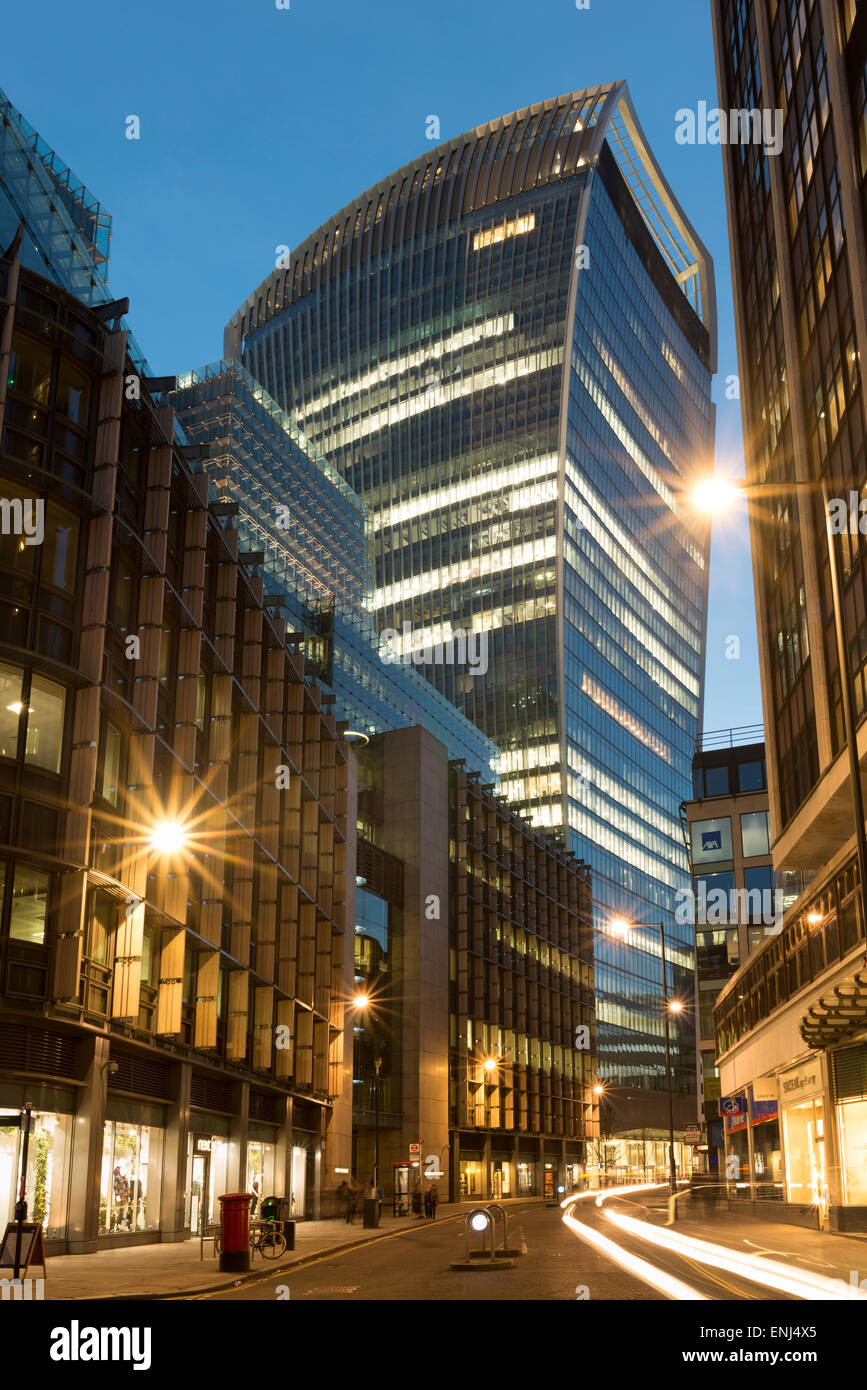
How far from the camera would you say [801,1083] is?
45.0 metres

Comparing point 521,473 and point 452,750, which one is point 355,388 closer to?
point 521,473

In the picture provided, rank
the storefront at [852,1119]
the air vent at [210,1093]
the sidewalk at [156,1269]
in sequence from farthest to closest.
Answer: the air vent at [210,1093], the storefront at [852,1119], the sidewalk at [156,1269]

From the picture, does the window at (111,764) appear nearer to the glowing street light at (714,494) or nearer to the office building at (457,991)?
the glowing street light at (714,494)

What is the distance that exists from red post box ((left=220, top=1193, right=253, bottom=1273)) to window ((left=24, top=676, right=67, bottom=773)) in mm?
10130

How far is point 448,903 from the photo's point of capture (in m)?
79.9

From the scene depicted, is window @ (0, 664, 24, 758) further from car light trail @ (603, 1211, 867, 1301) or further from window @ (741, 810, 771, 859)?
window @ (741, 810, 771, 859)

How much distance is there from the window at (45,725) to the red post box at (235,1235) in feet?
33.2

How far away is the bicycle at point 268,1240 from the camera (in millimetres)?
27906

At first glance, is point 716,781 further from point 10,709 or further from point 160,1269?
point 160,1269

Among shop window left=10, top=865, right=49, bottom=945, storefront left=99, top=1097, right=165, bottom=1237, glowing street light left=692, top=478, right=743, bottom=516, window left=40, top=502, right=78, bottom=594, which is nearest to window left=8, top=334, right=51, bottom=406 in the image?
window left=40, top=502, right=78, bottom=594

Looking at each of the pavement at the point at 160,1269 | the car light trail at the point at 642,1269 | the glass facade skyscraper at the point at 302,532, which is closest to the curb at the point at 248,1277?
the pavement at the point at 160,1269

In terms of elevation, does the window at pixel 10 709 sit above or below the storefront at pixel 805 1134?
above
